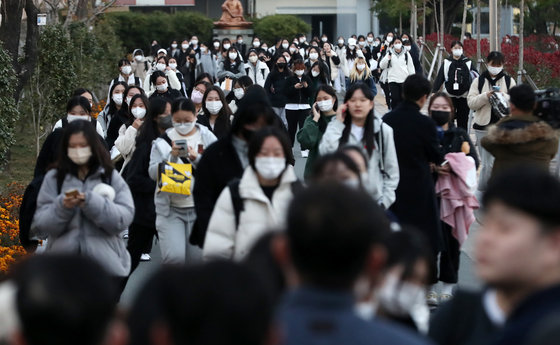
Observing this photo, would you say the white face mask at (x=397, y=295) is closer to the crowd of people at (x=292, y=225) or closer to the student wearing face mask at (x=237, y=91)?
the crowd of people at (x=292, y=225)

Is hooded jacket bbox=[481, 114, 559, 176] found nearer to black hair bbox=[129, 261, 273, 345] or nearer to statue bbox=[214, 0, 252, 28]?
black hair bbox=[129, 261, 273, 345]

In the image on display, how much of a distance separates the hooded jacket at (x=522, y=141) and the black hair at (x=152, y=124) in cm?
261

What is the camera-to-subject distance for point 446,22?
5841 cm

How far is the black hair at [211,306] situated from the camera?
2.47 meters

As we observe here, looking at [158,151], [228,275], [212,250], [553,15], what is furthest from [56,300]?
[553,15]

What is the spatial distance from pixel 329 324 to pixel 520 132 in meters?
5.63

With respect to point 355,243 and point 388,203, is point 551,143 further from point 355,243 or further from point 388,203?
point 355,243

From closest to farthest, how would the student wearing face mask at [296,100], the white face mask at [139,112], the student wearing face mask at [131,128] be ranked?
the student wearing face mask at [131,128], the white face mask at [139,112], the student wearing face mask at [296,100]

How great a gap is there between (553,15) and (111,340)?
49295mm

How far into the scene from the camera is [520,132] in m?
8.09

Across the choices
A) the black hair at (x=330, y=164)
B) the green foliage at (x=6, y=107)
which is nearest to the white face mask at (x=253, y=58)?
the green foliage at (x=6, y=107)

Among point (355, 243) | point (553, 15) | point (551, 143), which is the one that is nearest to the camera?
point (355, 243)

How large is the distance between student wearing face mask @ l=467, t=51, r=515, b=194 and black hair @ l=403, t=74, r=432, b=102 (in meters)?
4.07

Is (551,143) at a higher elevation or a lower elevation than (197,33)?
lower
